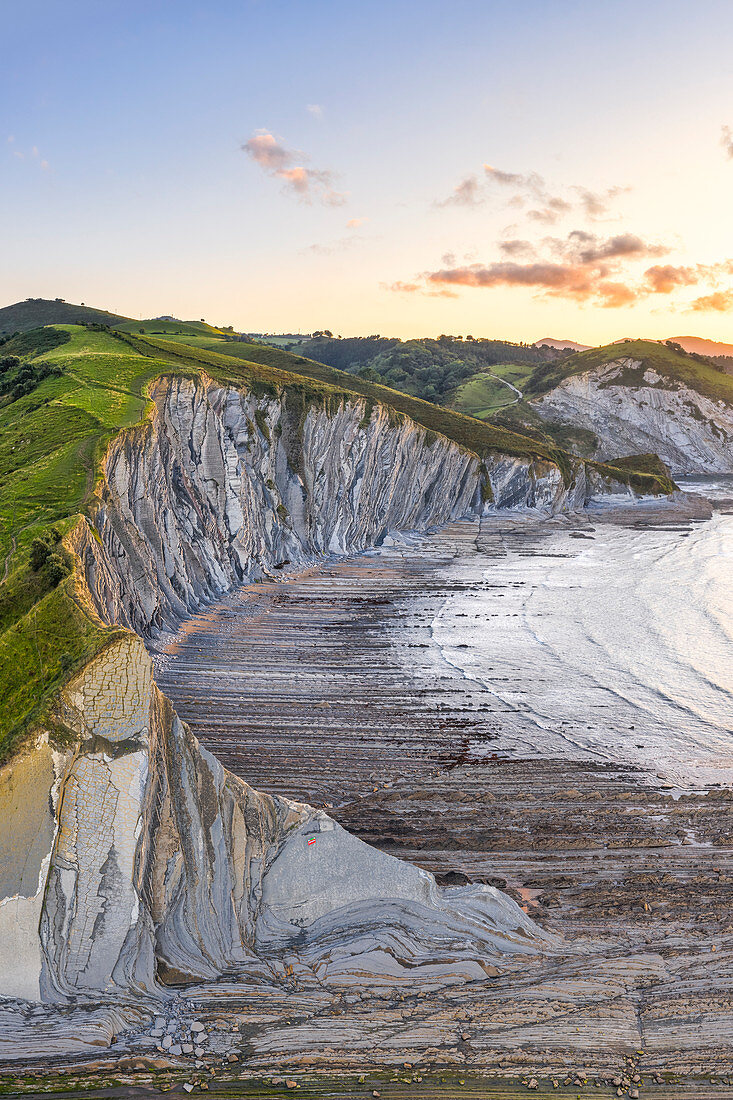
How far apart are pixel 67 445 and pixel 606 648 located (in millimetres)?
28890

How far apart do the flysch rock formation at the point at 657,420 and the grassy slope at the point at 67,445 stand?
39.9 m

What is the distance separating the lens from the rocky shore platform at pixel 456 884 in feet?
41.4

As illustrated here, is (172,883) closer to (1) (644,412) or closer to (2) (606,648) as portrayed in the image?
(2) (606,648)

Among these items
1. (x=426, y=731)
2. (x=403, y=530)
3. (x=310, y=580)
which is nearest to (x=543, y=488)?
(x=403, y=530)

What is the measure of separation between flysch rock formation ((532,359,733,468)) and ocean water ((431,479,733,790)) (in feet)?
197

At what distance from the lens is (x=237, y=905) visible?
51.6 ft

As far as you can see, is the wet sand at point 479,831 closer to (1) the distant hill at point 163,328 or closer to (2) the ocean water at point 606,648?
(2) the ocean water at point 606,648

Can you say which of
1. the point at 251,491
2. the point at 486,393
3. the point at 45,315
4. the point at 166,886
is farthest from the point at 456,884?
the point at 486,393

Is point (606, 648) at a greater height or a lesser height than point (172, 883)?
greater

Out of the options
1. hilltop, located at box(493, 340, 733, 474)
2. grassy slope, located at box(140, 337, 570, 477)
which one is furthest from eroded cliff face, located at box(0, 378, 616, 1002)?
hilltop, located at box(493, 340, 733, 474)

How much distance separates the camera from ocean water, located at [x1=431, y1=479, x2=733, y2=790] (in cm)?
2634

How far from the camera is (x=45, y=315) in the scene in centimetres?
10012

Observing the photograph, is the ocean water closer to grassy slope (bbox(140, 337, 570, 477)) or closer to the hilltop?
grassy slope (bbox(140, 337, 570, 477))

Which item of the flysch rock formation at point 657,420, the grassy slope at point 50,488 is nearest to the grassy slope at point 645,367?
the flysch rock formation at point 657,420
